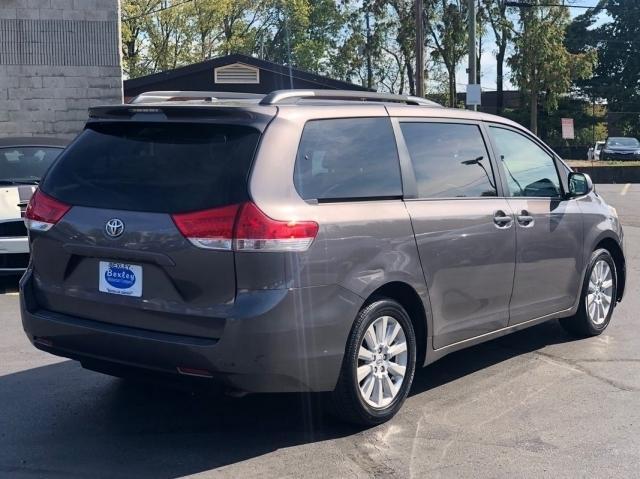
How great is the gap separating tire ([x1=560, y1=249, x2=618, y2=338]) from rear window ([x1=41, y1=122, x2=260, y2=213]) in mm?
3549

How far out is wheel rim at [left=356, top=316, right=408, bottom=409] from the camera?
452 cm

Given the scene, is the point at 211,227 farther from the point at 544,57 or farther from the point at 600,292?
the point at 544,57

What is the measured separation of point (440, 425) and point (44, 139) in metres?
6.68

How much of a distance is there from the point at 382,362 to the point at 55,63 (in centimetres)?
1394

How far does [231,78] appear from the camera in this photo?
25703 mm

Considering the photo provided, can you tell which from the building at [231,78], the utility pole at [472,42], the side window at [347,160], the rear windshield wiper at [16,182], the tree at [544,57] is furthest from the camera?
the tree at [544,57]

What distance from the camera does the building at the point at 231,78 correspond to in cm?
2530

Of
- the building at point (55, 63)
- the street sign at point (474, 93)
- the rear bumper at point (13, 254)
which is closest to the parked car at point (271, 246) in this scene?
the rear bumper at point (13, 254)

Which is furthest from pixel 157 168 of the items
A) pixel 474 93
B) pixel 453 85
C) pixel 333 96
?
pixel 453 85

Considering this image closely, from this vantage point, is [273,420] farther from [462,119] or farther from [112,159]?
[462,119]

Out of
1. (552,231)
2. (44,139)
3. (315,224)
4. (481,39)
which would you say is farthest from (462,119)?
(481,39)

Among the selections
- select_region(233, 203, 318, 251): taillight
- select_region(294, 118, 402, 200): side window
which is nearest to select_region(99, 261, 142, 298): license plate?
select_region(233, 203, 318, 251): taillight

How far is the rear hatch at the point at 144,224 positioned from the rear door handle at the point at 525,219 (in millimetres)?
2274

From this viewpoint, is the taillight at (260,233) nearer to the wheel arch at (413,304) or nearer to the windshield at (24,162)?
the wheel arch at (413,304)
